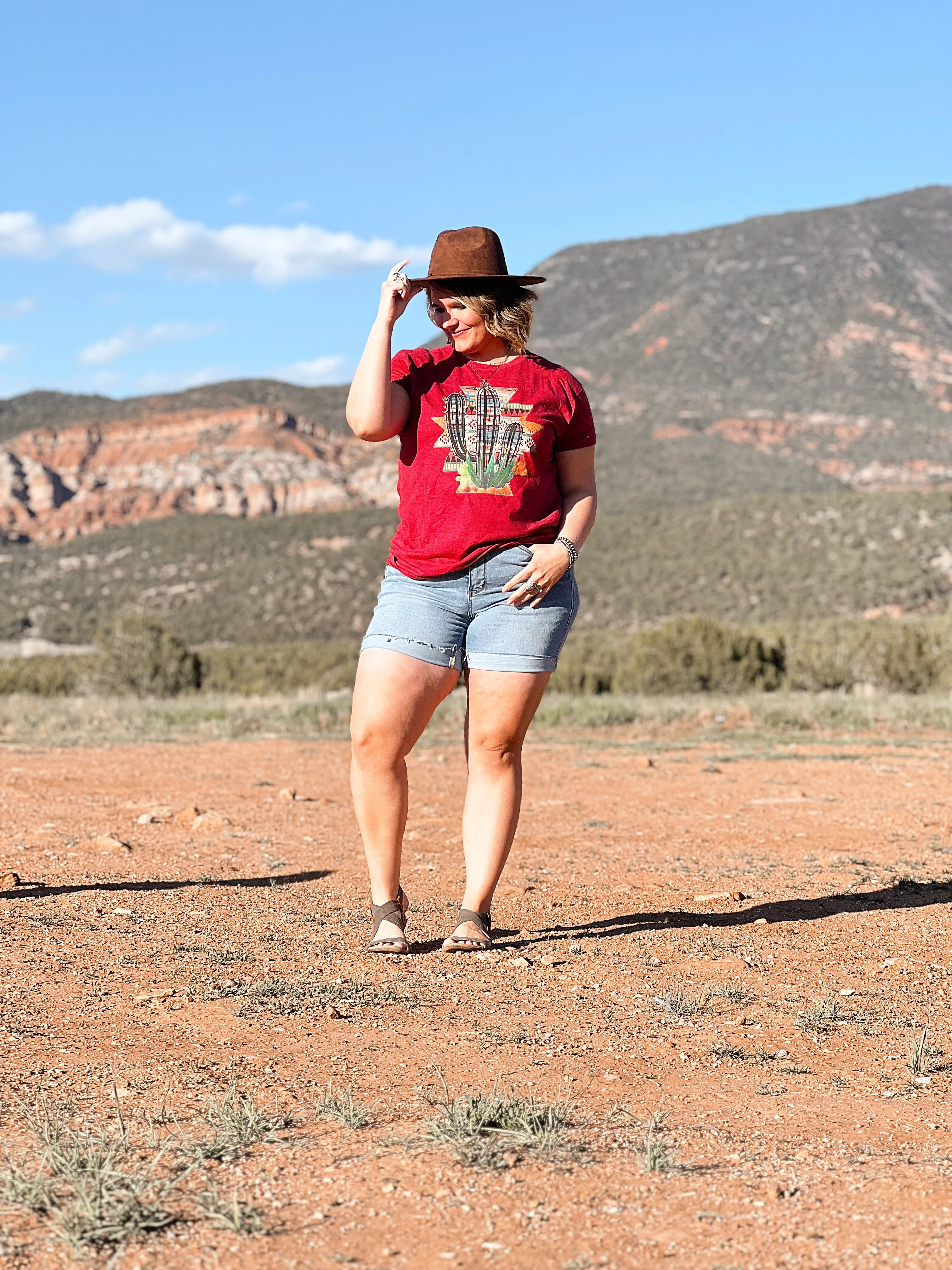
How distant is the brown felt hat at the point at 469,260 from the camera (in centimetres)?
393

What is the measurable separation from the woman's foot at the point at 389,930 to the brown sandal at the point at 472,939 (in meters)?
0.14

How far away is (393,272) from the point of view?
392 cm

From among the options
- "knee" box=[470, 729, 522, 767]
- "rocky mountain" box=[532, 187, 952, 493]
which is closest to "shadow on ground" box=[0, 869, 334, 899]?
"knee" box=[470, 729, 522, 767]

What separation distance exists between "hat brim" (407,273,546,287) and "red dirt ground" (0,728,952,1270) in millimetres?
2111

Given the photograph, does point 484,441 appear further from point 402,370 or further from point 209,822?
point 209,822

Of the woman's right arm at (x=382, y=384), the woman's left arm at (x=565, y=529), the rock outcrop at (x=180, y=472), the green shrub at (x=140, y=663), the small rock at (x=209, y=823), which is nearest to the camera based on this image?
the woman's right arm at (x=382, y=384)

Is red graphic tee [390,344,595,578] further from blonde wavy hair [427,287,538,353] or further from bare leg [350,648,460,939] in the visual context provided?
bare leg [350,648,460,939]

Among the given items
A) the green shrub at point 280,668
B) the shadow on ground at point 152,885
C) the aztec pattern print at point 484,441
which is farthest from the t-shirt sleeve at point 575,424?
the green shrub at point 280,668

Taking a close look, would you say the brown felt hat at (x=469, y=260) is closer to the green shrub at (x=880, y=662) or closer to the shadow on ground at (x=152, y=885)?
the shadow on ground at (x=152, y=885)

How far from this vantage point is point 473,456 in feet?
12.7

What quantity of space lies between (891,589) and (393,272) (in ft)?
131

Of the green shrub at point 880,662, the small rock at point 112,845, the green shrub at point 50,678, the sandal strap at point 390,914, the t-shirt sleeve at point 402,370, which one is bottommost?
the green shrub at point 50,678

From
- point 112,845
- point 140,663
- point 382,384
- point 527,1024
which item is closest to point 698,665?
point 140,663

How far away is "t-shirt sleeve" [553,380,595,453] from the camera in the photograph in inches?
158
